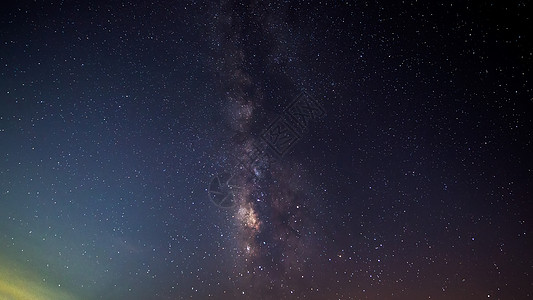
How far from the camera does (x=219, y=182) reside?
4941 millimetres

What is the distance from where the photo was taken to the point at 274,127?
172 inches

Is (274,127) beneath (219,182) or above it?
above

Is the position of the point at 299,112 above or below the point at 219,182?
above

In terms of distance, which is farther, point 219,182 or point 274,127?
point 219,182

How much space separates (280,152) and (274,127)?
0.47 m

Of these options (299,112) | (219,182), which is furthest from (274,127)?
(219,182)

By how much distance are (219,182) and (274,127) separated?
1431mm

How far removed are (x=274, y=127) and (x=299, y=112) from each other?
1.47ft

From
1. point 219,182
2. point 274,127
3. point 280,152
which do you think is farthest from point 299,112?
point 219,182

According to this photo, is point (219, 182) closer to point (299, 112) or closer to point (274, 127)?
point (274, 127)

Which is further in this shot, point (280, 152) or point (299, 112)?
point (280, 152)

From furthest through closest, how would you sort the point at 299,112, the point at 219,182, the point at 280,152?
1. the point at 219,182
2. the point at 280,152
3. the point at 299,112

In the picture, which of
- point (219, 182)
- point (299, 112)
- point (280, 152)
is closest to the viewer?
point (299, 112)

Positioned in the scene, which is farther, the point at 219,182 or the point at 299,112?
the point at 219,182
